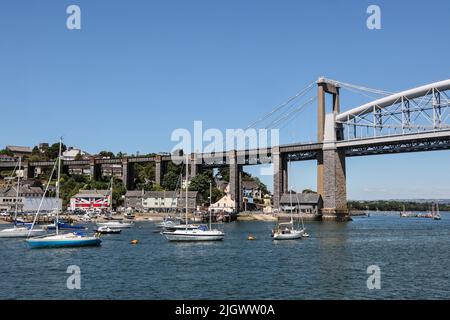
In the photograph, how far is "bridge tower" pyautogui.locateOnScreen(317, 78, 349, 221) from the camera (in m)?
106

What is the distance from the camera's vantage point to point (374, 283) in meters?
25.4

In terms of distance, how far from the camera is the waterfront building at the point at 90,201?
129875 millimetres

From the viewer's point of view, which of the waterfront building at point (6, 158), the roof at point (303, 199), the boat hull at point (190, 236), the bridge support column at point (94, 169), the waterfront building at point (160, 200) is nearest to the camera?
the boat hull at point (190, 236)

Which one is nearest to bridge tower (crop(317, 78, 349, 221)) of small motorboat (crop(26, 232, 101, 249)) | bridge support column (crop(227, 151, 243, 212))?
bridge support column (crop(227, 151, 243, 212))

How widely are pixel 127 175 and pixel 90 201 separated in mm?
18800

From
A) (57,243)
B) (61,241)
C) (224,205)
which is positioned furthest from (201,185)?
(57,243)

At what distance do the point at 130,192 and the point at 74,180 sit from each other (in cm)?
2976

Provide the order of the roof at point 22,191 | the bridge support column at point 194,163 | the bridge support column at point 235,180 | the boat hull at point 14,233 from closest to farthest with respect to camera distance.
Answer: the boat hull at point 14,233
the bridge support column at point 235,180
the roof at point 22,191
the bridge support column at point 194,163

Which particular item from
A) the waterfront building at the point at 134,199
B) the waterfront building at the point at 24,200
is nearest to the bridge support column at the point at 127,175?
the waterfront building at the point at 134,199

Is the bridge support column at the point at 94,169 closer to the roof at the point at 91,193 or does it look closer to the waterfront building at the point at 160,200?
the roof at the point at 91,193

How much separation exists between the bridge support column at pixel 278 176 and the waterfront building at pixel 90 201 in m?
42.6

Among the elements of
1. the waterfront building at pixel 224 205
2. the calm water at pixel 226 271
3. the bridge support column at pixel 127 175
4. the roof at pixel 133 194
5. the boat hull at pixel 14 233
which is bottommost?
the calm water at pixel 226 271
